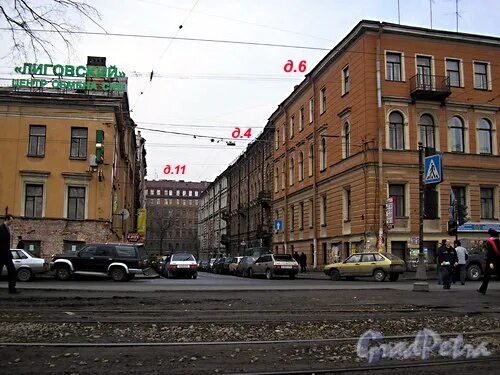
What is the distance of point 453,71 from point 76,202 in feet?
89.0

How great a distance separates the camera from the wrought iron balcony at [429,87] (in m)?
35.6

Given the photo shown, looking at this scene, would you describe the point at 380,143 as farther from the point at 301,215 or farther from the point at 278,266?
the point at 301,215

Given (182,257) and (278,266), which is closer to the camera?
(278,266)

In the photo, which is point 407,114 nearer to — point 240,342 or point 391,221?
point 391,221

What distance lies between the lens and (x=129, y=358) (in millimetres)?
7098

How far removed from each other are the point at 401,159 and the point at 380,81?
528 cm

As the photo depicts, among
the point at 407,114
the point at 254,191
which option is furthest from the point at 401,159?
the point at 254,191

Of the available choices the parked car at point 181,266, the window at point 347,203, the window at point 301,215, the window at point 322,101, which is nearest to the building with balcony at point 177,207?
the window at point 301,215

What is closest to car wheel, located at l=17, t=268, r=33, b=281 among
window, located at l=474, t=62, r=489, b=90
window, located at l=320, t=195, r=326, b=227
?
window, located at l=320, t=195, r=326, b=227

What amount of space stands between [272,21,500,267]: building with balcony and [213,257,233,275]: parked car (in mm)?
11111

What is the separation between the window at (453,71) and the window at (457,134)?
8.16 feet

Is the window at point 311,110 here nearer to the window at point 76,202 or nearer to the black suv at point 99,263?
the window at point 76,202

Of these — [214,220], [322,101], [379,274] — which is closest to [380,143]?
[379,274]

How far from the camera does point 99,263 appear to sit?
25141 mm
